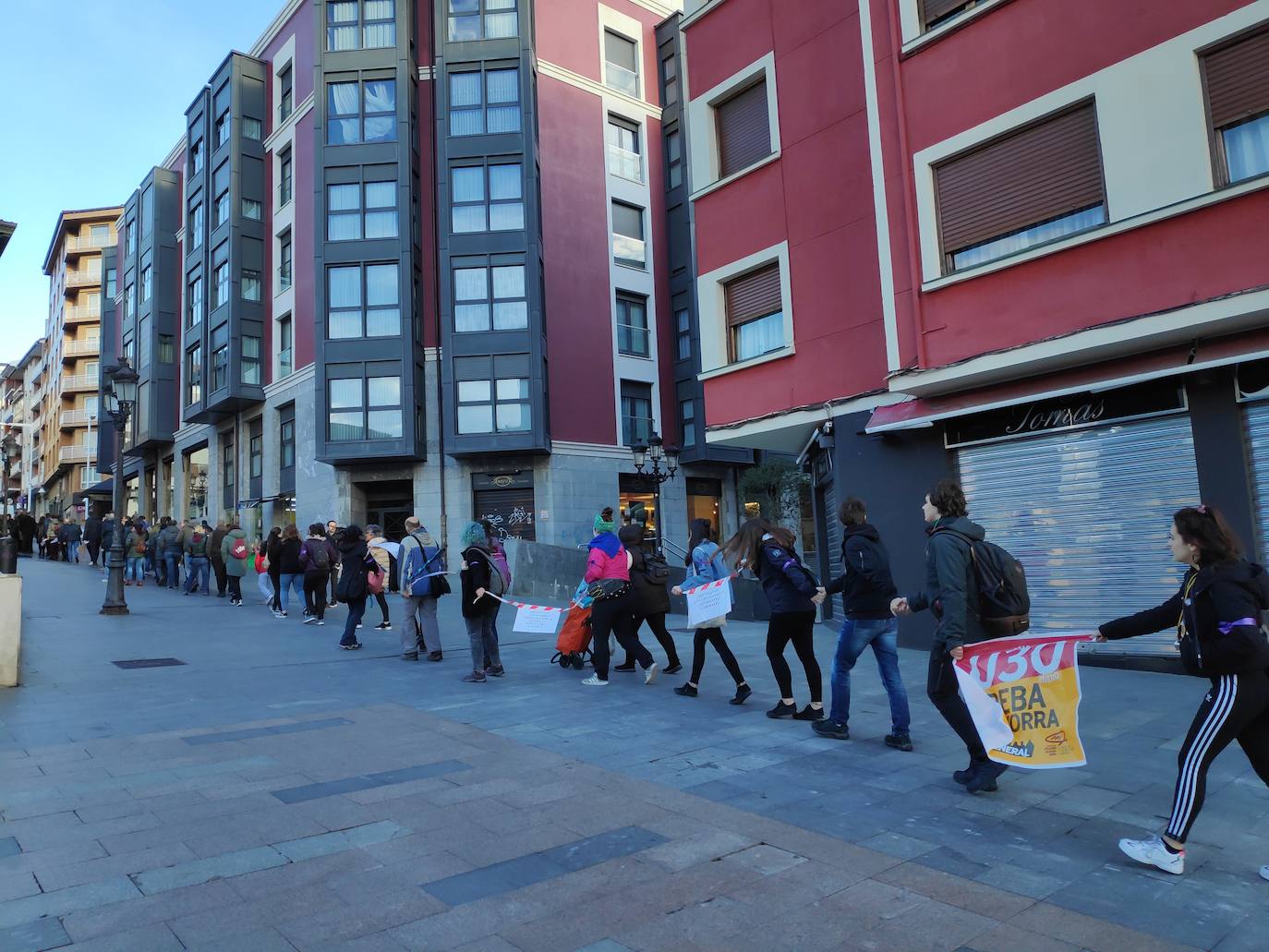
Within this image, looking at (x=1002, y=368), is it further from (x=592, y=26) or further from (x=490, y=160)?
(x=592, y=26)

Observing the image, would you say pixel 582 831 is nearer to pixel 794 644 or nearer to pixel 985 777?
pixel 985 777

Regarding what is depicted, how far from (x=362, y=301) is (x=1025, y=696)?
2681 centimetres

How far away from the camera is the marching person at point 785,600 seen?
6590mm

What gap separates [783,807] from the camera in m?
4.62

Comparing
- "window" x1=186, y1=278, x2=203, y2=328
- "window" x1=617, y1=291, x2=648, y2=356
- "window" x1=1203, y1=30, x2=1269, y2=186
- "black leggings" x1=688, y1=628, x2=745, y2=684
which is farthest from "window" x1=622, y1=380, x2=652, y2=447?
"window" x1=1203, y1=30, x2=1269, y2=186

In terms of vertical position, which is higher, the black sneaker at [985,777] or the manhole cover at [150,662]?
the manhole cover at [150,662]

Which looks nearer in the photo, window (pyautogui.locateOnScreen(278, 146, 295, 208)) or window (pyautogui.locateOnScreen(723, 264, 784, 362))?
window (pyautogui.locateOnScreen(723, 264, 784, 362))

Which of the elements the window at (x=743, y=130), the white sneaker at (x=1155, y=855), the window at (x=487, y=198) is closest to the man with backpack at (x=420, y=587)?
the white sneaker at (x=1155, y=855)

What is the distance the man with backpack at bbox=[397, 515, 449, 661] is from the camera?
10281 millimetres

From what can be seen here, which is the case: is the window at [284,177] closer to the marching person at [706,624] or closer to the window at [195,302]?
the window at [195,302]

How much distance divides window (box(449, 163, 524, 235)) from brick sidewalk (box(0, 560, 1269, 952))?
2297 cm

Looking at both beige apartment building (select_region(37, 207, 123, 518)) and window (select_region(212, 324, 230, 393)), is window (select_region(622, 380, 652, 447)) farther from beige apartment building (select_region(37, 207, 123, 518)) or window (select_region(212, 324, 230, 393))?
beige apartment building (select_region(37, 207, 123, 518))

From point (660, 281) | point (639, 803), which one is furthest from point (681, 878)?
point (660, 281)

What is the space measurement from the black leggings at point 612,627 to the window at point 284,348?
83.6 feet
